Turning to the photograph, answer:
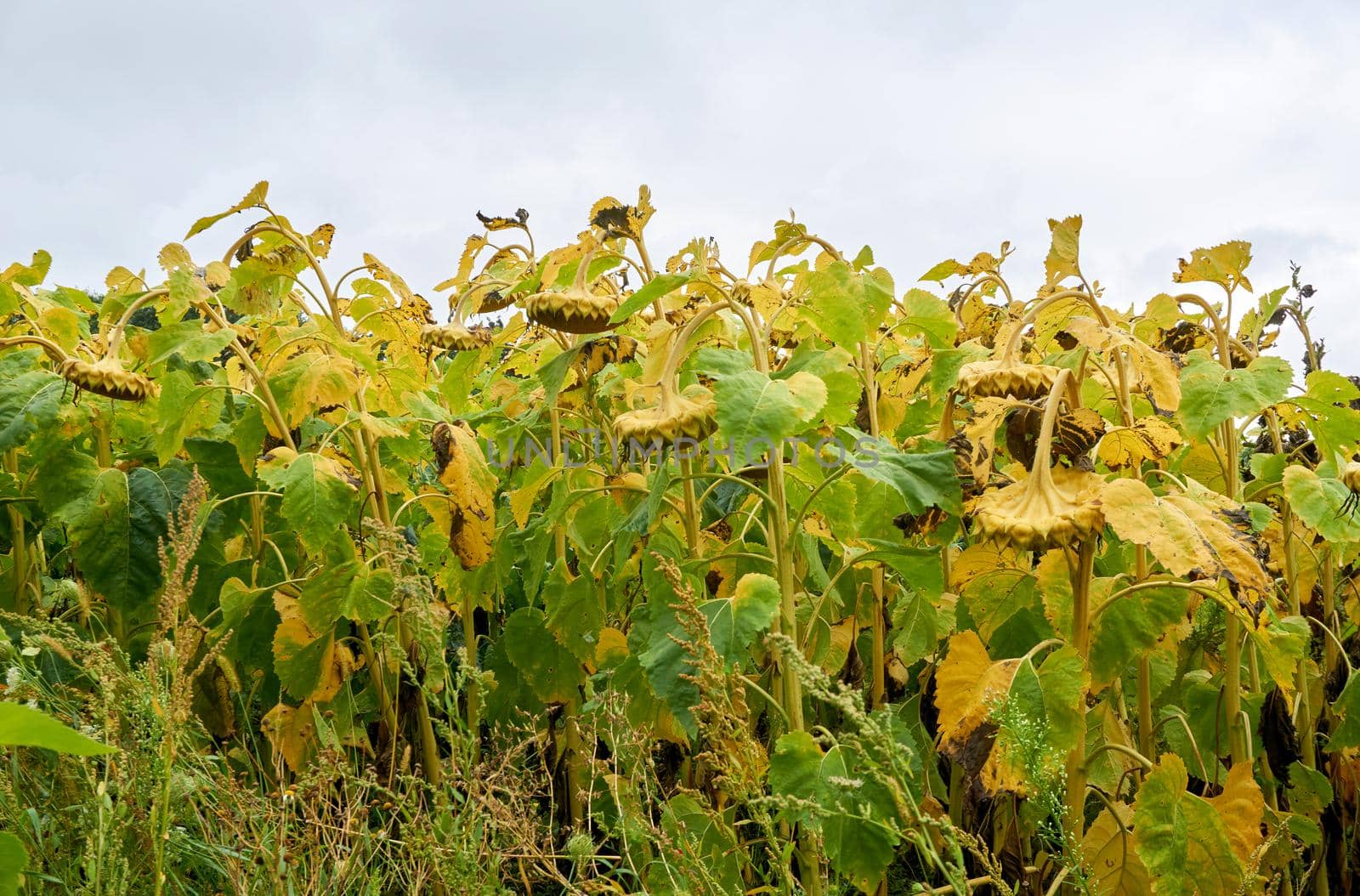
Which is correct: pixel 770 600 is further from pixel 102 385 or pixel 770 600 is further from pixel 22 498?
pixel 22 498

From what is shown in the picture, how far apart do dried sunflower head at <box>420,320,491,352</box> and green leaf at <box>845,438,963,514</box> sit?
1.35 m

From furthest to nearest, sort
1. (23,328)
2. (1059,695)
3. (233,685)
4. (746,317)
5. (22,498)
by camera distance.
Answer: (23,328) → (22,498) → (233,685) → (746,317) → (1059,695)

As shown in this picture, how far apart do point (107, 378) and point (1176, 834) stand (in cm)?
226

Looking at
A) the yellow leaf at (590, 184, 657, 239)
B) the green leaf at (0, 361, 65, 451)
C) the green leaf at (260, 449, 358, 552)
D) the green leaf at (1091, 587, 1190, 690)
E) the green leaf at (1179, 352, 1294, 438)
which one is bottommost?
the green leaf at (1091, 587, 1190, 690)

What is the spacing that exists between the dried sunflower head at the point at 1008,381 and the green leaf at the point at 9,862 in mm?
1417

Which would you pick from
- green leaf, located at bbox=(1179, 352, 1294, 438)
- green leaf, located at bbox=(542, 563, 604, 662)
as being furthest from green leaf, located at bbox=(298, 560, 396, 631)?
green leaf, located at bbox=(1179, 352, 1294, 438)

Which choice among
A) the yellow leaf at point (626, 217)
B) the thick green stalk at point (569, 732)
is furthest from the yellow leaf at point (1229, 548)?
the thick green stalk at point (569, 732)

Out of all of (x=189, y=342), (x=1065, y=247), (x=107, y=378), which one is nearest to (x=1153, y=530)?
(x=1065, y=247)

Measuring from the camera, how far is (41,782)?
2307 mm

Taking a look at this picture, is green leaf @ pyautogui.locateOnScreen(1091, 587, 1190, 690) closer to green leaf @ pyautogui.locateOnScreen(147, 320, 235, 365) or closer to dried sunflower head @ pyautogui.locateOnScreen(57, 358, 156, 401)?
green leaf @ pyautogui.locateOnScreen(147, 320, 235, 365)

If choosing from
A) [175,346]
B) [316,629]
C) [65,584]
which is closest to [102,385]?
[175,346]

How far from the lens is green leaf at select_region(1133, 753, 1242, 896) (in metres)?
1.56

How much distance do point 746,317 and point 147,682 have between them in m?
1.08

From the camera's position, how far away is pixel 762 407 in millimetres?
1450
